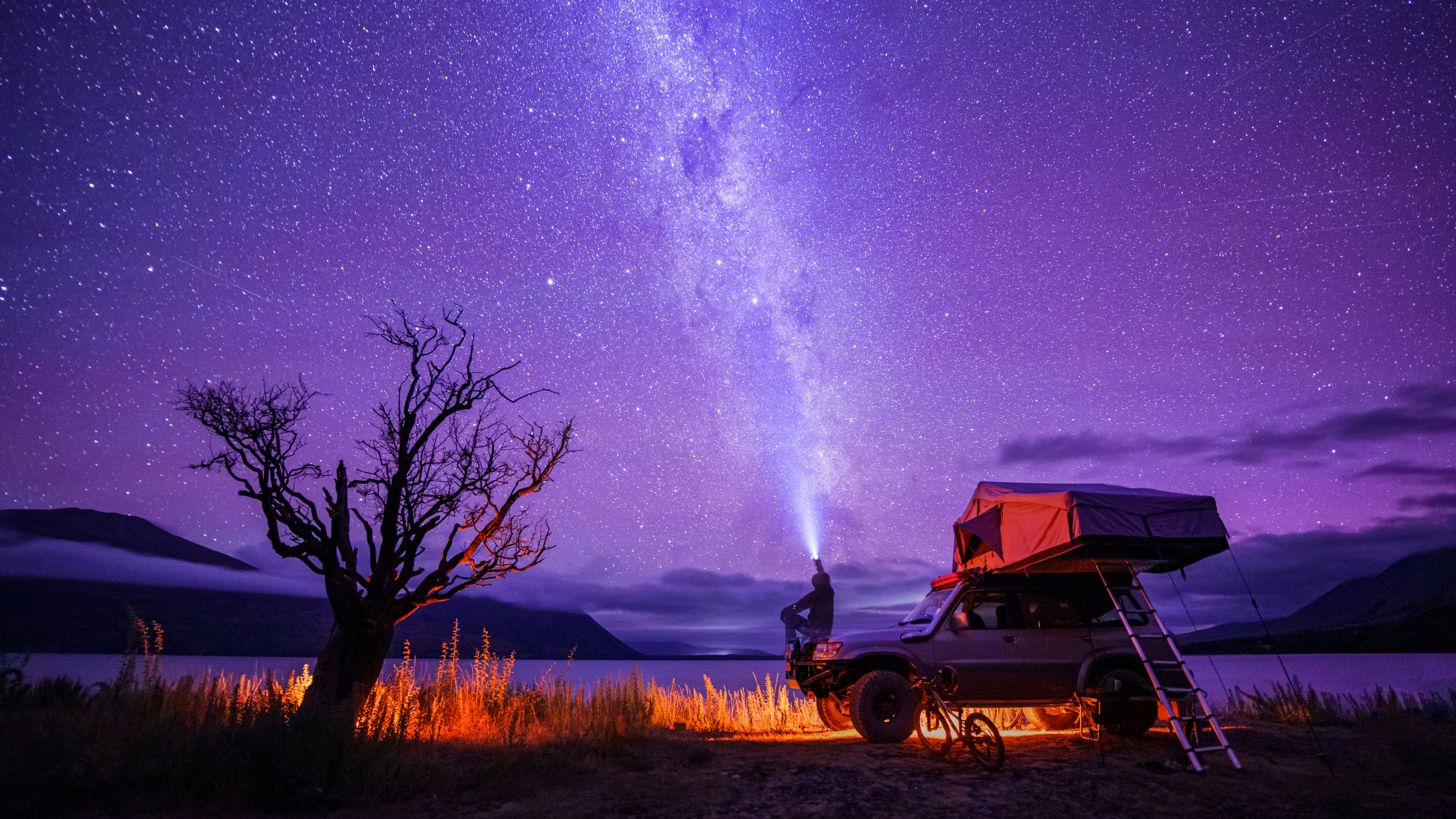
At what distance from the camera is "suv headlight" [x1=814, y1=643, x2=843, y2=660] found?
10281 mm

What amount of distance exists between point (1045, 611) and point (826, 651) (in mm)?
3521

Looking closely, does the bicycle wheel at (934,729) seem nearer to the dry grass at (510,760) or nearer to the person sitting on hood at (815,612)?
the dry grass at (510,760)

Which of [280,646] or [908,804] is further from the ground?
[908,804]

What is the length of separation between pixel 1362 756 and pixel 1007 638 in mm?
4392

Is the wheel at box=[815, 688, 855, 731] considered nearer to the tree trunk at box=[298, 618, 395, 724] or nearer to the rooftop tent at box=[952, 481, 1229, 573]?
the rooftop tent at box=[952, 481, 1229, 573]

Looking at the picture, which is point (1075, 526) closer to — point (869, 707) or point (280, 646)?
point (869, 707)

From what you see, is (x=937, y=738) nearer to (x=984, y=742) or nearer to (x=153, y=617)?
(x=984, y=742)

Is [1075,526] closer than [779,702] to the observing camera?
Yes

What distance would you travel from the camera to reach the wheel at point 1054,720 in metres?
12.1

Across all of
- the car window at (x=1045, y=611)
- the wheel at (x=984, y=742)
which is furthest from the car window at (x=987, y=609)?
the wheel at (x=984, y=742)

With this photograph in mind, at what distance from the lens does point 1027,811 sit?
6711 mm

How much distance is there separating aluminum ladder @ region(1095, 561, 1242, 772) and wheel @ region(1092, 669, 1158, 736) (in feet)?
0.75

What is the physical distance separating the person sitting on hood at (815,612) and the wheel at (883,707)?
531 cm

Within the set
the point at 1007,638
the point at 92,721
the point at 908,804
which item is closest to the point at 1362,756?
the point at 1007,638
